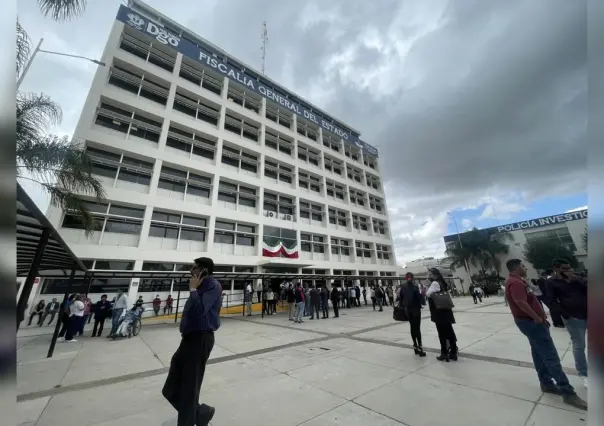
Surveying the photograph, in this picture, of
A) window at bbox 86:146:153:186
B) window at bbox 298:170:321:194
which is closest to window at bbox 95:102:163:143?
window at bbox 86:146:153:186

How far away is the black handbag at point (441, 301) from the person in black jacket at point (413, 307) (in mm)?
404

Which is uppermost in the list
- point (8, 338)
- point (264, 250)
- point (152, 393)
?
point (264, 250)

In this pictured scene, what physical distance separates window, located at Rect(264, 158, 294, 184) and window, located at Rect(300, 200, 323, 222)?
2.90 meters

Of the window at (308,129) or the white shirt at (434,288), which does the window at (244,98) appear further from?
the white shirt at (434,288)

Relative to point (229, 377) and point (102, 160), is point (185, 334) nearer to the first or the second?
point (229, 377)

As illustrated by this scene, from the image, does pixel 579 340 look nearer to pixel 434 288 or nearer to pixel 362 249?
pixel 434 288

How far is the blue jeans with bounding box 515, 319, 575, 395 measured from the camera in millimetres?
3174

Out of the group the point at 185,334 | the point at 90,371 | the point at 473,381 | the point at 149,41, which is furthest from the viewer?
the point at 149,41

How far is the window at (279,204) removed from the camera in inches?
923

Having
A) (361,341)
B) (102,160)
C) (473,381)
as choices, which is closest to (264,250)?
(102,160)

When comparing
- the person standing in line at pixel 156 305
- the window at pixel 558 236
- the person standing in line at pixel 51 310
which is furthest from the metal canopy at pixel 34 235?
the window at pixel 558 236

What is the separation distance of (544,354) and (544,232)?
49.4 meters

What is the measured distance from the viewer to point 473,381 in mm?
3734

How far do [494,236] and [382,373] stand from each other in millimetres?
47046
